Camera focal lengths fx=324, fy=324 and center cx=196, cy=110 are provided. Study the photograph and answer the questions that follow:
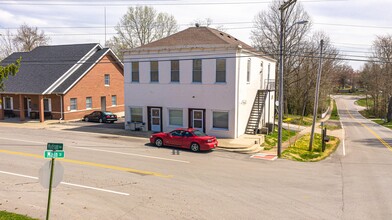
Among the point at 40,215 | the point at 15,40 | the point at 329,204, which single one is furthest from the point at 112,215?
the point at 15,40

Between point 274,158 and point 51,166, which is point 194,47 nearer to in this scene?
point 274,158

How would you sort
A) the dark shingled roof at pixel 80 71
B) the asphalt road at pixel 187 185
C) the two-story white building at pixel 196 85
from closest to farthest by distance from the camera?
the asphalt road at pixel 187 185
the two-story white building at pixel 196 85
the dark shingled roof at pixel 80 71

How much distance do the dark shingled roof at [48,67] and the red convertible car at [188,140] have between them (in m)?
17.8

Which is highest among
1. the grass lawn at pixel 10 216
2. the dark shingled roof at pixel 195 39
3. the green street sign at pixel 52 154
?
the dark shingled roof at pixel 195 39

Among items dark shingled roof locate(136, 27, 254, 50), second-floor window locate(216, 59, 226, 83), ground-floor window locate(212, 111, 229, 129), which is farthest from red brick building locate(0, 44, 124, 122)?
ground-floor window locate(212, 111, 229, 129)

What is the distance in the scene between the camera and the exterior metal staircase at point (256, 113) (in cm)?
2678

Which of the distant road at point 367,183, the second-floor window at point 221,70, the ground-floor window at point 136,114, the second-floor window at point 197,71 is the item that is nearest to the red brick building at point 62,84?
the ground-floor window at point 136,114

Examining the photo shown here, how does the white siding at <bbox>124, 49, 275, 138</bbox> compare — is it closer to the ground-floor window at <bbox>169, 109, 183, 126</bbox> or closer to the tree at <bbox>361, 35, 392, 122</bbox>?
the ground-floor window at <bbox>169, 109, 183, 126</bbox>

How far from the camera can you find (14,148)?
20281 millimetres

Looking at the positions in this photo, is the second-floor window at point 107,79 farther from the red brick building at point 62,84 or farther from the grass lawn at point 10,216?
the grass lawn at point 10,216

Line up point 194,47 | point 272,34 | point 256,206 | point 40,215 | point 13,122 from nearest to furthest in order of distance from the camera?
1. point 40,215
2. point 256,206
3. point 194,47
4. point 13,122
5. point 272,34

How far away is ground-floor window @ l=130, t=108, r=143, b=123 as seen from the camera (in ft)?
92.6

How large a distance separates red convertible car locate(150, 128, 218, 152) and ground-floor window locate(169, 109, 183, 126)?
470 centimetres

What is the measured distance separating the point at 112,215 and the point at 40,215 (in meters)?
2.27
